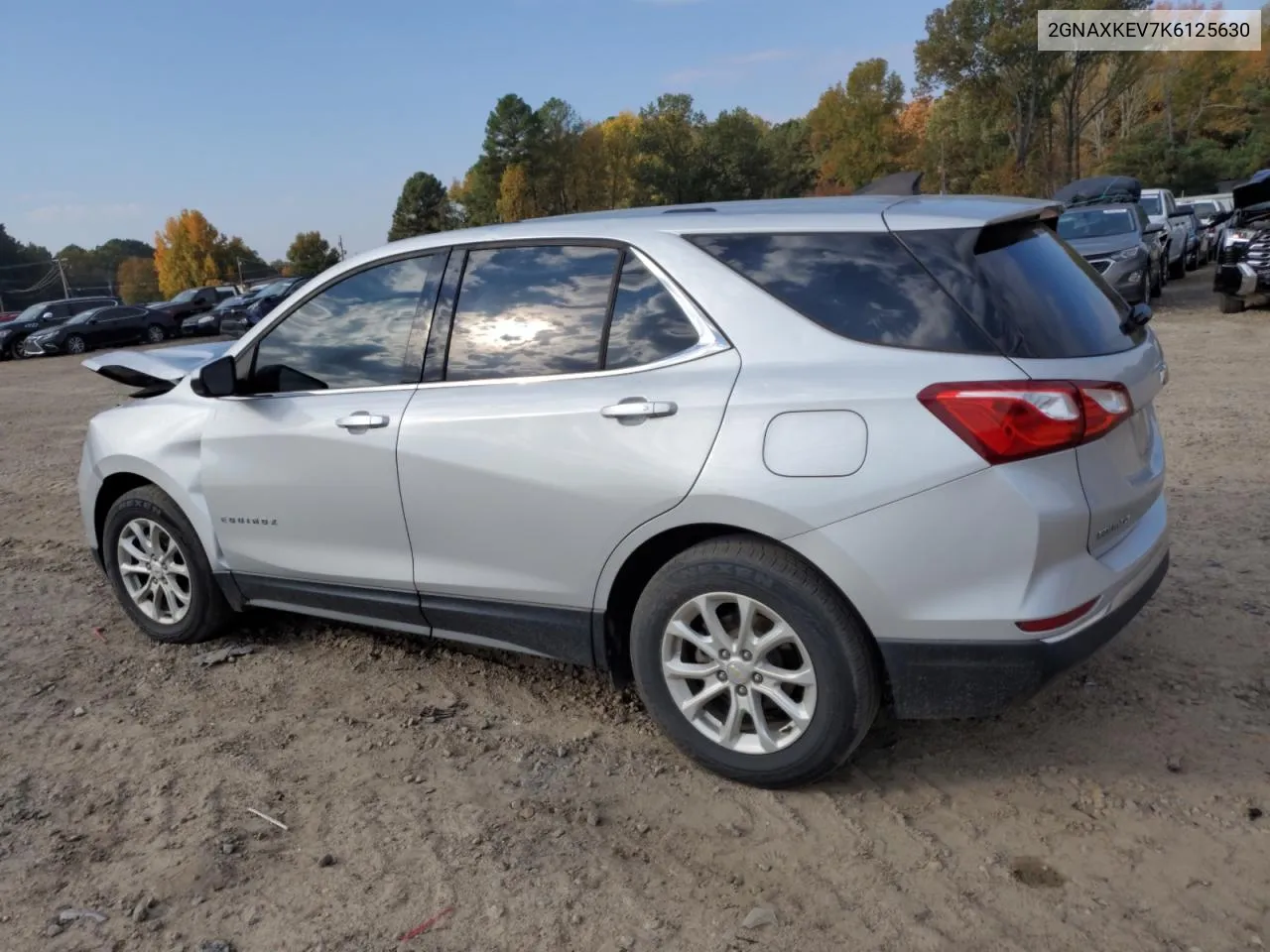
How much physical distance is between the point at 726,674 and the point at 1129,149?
5917 cm

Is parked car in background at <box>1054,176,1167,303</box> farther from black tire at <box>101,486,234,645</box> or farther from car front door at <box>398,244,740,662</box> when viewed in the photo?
black tire at <box>101,486,234,645</box>

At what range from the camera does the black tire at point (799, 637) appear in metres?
2.98

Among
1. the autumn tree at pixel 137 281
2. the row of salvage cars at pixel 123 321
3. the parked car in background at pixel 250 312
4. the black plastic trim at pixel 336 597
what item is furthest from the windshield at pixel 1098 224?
the autumn tree at pixel 137 281

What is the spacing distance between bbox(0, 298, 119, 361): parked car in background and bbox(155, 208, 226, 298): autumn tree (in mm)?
41169

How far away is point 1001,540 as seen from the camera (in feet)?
9.05

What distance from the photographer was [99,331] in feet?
101

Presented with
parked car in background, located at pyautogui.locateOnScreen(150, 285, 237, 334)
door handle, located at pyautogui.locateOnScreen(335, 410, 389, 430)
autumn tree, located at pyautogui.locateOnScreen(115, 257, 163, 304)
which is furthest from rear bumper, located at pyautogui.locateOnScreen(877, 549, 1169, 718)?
autumn tree, located at pyautogui.locateOnScreen(115, 257, 163, 304)

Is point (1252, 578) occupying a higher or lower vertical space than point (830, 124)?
lower

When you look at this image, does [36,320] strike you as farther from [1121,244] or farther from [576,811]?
[576,811]

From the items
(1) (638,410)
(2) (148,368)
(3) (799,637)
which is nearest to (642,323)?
(1) (638,410)

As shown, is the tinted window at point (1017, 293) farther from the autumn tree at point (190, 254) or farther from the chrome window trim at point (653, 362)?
the autumn tree at point (190, 254)

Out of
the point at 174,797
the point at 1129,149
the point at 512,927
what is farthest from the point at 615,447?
the point at 1129,149

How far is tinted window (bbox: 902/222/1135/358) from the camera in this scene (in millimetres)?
2893

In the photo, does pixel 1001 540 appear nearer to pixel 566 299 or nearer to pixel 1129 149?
pixel 566 299
